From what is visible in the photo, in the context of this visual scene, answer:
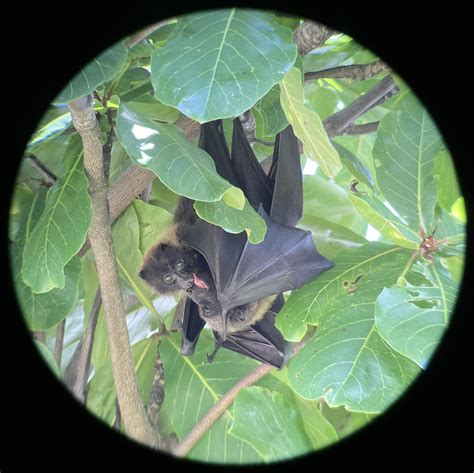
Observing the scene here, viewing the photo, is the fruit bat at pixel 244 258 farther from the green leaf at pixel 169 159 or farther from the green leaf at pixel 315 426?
the green leaf at pixel 169 159

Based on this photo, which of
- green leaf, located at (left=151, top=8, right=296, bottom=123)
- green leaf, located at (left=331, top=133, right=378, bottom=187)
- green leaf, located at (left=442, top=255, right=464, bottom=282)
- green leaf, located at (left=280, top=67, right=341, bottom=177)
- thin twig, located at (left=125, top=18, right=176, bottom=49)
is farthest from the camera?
green leaf, located at (left=331, top=133, right=378, bottom=187)

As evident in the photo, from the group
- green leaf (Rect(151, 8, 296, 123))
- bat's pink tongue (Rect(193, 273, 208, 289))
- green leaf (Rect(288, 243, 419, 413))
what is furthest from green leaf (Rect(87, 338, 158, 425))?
green leaf (Rect(151, 8, 296, 123))

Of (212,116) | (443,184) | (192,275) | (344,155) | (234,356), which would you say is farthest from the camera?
(192,275)

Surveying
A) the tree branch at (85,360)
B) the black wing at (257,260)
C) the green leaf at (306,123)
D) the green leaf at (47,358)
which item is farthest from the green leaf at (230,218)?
the tree branch at (85,360)

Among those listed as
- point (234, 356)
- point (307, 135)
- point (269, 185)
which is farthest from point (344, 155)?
point (234, 356)

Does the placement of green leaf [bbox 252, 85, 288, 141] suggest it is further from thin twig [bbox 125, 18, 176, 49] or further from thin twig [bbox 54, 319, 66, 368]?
thin twig [bbox 54, 319, 66, 368]

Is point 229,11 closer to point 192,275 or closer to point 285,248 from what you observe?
point 285,248

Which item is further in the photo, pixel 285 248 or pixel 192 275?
pixel 192 275
